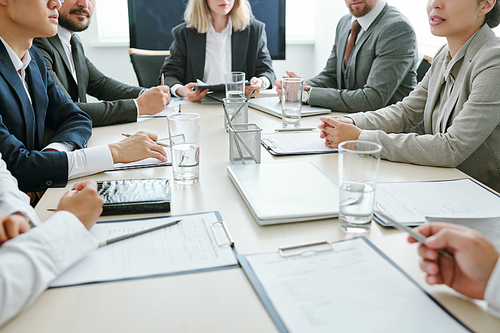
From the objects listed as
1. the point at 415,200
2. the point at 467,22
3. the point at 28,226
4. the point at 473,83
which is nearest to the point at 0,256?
the point at 28,226

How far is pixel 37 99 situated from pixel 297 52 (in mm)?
3748

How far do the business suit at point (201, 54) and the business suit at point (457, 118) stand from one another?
131cm

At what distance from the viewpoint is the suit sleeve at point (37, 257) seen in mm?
588

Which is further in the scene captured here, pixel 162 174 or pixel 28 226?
pixel 162 174

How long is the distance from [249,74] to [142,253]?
2431mm

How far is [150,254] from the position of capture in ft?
2.45

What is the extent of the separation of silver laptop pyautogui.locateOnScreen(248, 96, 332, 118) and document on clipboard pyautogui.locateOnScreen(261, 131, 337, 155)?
33 centimetres

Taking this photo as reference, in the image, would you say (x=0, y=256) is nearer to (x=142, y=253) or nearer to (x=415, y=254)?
(x=142, y=253)

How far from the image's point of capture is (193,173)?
110 centimetres

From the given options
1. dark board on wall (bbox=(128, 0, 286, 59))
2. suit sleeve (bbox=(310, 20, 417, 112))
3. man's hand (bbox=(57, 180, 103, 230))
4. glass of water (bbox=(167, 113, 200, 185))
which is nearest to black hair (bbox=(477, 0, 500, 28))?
suit sleeve (bbox=(310, 20, 417, 112))

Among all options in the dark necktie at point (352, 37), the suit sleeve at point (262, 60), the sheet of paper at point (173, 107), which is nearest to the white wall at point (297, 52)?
the suit sleeve at point (262, 60)

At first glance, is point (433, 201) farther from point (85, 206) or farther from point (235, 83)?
point (235, 83)

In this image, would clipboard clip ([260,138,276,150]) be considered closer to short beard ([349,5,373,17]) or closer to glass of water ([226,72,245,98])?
glass of water ([226,72,245,98])

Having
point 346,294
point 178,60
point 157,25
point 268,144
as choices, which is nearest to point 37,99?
point 268,144
